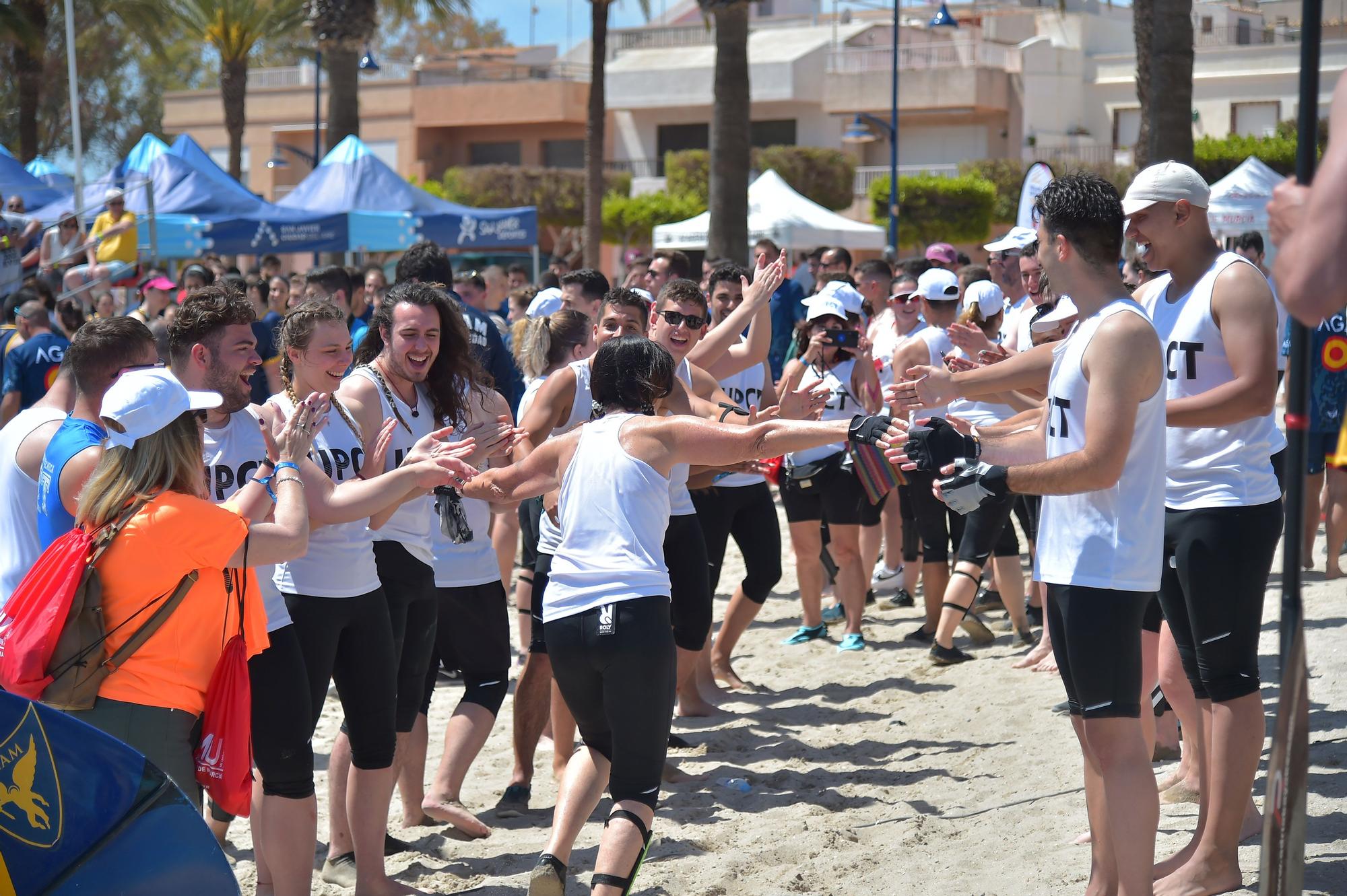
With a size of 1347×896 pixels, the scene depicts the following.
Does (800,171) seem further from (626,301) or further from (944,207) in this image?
(626,301)

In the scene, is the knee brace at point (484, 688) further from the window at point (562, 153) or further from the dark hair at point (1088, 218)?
the window at point (562, 153)

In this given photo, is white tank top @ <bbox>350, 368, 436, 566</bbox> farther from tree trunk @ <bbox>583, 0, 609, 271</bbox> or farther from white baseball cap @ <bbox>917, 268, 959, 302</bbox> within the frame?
tree trunk @ <bbox>583, 0, 609, 271</bbox>

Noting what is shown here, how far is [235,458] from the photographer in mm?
4359

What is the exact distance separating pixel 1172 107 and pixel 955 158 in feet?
119

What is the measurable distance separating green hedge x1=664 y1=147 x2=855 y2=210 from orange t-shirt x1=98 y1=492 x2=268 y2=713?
4208cm

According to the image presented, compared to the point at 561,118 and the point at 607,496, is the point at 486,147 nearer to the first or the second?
the point at 561,118

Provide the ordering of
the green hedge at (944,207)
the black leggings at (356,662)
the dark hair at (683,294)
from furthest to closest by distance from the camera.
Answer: the green hedge at (944,207) < the dark hair at (683,294) < the black leggings at (356,662)

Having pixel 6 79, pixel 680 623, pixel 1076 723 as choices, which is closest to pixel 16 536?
pixel 680 623

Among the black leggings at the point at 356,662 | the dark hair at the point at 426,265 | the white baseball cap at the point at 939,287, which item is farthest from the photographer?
the white baseball cap at the point at 939,287

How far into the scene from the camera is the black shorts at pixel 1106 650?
375 cm

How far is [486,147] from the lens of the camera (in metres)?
52.5

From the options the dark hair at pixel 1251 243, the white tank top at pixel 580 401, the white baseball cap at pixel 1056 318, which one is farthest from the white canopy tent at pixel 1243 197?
the white tank top at pixel 580 401

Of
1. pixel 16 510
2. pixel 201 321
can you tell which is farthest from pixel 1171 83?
pixel 16 510

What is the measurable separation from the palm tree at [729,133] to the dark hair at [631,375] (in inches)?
455
